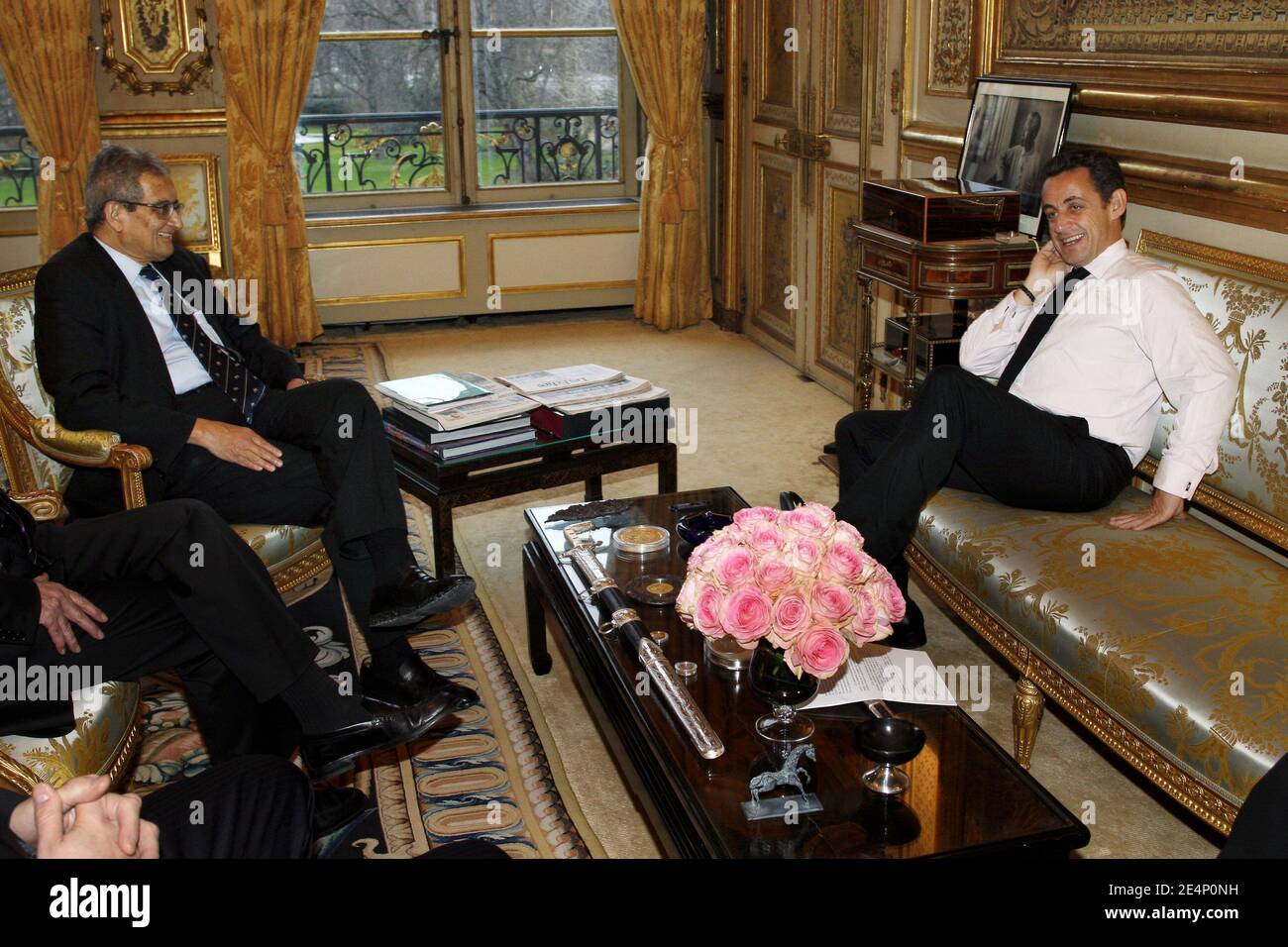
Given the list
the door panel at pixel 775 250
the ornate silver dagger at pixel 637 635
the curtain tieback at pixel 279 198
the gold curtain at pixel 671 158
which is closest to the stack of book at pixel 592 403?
the ornate silver dagger at pixel 637 635

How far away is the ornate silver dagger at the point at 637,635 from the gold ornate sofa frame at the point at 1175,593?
0.76m

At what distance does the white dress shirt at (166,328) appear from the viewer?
9.43ft

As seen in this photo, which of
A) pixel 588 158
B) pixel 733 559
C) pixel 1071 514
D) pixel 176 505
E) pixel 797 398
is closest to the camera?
pixel 733 559

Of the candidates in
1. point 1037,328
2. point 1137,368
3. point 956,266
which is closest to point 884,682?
point 1137,368

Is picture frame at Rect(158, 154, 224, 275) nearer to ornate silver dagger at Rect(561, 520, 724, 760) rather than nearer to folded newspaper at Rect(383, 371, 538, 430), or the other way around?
folded newspaper at Rect(383, 371, 538, 430)

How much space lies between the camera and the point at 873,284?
4.30m

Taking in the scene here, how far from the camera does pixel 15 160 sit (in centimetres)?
570

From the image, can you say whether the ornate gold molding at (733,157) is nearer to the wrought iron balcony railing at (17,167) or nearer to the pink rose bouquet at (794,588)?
the wrought iron balcony railing at (17,167)

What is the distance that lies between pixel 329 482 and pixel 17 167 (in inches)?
157

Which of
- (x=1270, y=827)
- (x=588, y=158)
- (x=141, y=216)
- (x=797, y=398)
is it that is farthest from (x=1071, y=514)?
(x=588, y=158)

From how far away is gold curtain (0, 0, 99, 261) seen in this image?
5273 mm

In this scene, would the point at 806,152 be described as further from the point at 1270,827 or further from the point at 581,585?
the point at 1270,827

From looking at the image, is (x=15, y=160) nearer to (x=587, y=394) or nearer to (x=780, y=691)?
(x=587, y=394)

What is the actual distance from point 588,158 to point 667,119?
64 cm
